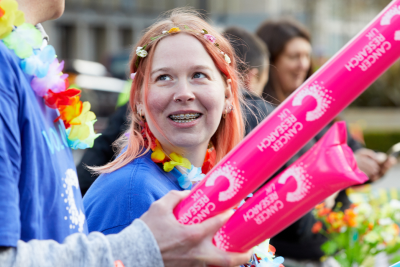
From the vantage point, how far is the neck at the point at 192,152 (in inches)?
69.3

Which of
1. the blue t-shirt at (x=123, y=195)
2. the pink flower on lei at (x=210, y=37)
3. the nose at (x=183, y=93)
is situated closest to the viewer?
the blue t-shirt at (x=123, y=195)

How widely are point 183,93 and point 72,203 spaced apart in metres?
0.59

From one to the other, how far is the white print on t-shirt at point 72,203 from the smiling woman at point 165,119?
0.26m

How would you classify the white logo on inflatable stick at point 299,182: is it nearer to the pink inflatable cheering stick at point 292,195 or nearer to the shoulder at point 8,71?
the pink inflatable cheering stick at point 292,195

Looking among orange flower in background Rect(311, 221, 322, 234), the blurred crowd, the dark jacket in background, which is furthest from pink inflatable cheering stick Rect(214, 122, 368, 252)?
orange flower in background Rect(311, 221, 322, 234)

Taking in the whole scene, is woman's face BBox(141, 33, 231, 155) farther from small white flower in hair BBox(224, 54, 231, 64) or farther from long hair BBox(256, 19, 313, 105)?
long hair BBox(256, 19, 313, 105)

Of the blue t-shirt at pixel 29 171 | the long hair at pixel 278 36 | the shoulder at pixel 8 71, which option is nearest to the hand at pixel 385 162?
the long hair at pixel 278 36

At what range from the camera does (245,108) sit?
8.91 ft

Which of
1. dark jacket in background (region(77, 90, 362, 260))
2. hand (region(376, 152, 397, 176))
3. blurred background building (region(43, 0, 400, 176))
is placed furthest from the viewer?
blurred background building (region(43, 0, 400, 176))

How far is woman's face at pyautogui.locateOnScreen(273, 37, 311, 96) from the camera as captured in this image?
3795 mm

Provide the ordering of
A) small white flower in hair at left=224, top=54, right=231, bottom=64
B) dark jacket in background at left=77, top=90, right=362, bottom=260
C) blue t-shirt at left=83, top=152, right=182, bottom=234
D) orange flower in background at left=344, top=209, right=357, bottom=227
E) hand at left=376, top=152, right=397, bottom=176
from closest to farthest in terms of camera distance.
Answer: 1. blue t-shirt at left=83, top=152, right=182, bottom=234
2. small white flower in hair at left=224, top=54, right=231, bottom=64
3. orange flower in background at left=344, top=209, right=357, bottom=227
4. dark jacket in background at left=77, top=90, right=362, bottom=260
5. hand at left=376, top=152, right=397, bottom=176

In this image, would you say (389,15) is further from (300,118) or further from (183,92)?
(183,92)

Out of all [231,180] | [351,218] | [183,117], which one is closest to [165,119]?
[183,117]

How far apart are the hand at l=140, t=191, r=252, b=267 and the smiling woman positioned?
41cm
